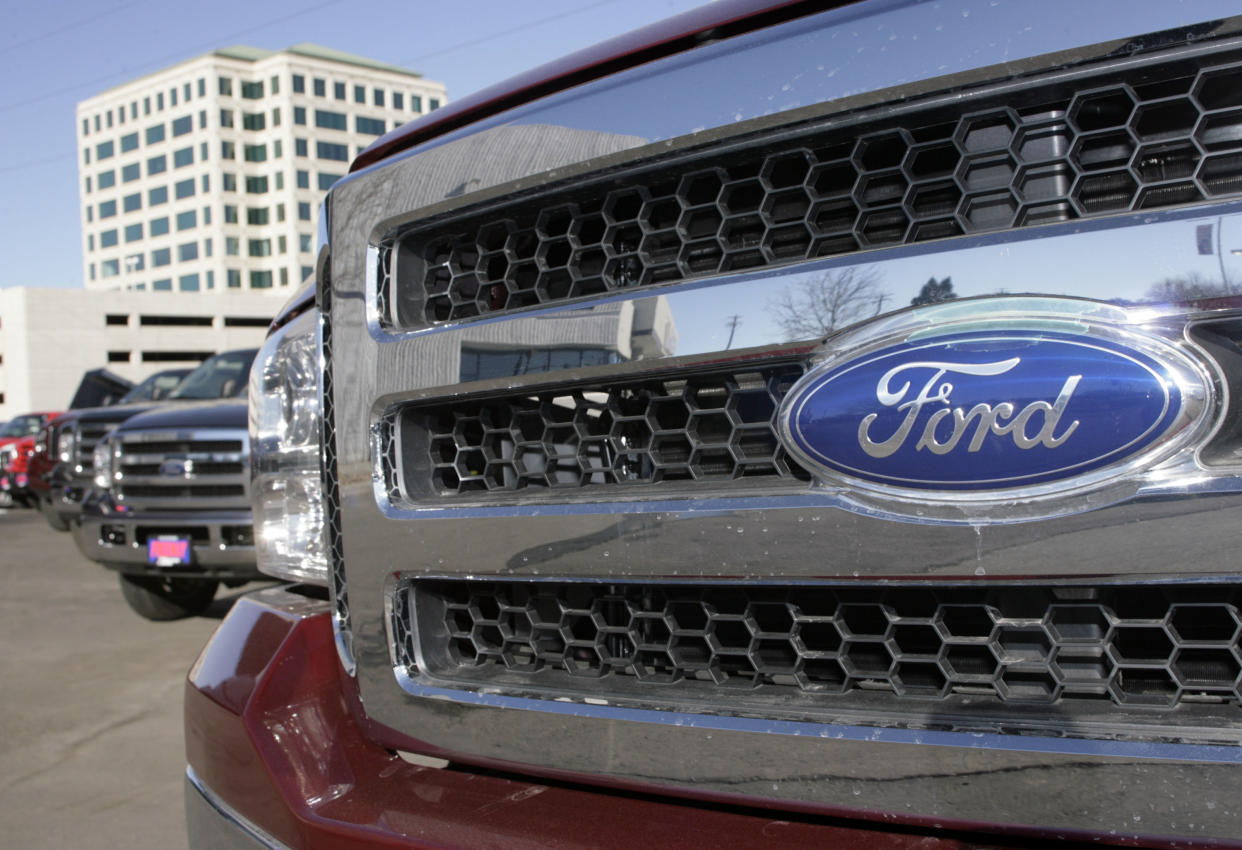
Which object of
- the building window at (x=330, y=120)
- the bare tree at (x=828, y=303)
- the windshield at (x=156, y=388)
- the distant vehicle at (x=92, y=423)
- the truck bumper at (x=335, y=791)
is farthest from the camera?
the building window at (x=330, y=120)

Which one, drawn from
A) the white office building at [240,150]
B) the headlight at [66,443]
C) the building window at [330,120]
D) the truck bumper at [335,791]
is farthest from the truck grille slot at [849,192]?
the building window at [330,120]

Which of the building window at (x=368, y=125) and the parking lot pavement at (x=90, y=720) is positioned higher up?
the building window at (x=368, y=125)

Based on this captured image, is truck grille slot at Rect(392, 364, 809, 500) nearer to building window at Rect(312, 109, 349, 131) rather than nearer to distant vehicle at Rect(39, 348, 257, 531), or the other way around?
distant vehicle at Rect(39, 348, 257, 531)

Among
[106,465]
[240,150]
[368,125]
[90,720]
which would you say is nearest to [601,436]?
[90,720]

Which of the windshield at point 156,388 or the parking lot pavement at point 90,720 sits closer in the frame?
the parking lot pavement at point 90,720

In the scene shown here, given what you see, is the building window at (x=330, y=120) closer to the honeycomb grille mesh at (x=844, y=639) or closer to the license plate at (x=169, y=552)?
the license plate at (x=169, y=552)

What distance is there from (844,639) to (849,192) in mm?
499

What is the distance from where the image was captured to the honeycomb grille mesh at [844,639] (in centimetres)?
104

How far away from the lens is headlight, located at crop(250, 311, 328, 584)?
170 cm

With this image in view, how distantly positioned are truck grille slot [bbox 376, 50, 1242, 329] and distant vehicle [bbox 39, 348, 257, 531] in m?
7.55

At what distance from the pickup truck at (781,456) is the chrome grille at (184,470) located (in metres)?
5.03

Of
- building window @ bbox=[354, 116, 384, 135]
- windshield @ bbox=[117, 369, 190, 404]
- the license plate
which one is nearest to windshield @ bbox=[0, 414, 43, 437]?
windshield @ bbox=[117, 369, 190, 404]

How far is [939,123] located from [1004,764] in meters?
0.66

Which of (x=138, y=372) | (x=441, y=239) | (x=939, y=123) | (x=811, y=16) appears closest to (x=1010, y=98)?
(x=939, y=123)
